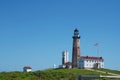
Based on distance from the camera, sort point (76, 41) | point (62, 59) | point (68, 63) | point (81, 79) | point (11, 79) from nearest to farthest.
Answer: point (81, 79) < point (11, 79) < point (76, 41) < point (68, 63) < point (62, 59)

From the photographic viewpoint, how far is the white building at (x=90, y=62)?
88.6m

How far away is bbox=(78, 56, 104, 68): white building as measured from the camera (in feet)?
291

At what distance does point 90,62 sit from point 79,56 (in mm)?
3913

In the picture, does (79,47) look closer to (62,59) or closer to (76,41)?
(76,41)

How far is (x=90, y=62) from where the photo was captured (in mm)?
90062

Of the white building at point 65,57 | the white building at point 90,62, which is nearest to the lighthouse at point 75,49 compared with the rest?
the white building at point 90,62

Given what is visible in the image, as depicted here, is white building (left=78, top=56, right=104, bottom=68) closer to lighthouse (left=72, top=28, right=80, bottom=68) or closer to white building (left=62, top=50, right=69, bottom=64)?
lighthouse (left=72, top=28, right=80, bottom=68)

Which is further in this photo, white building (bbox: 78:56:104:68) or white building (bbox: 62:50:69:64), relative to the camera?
white building (bbox: 62:50:69:64)

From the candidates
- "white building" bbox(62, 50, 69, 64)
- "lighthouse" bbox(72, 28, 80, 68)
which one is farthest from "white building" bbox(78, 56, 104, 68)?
"white building" bbox(62, 50, 69, 64)

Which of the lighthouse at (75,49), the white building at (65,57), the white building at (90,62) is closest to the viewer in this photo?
the lighthouse at (75,49)

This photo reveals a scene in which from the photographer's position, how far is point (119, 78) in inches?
456

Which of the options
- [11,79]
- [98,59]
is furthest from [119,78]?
[98,59]

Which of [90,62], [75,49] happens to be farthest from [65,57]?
[75,49]

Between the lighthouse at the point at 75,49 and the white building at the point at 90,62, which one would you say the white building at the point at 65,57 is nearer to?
the white building at the point at 90,62
